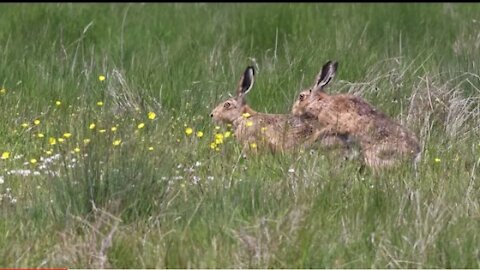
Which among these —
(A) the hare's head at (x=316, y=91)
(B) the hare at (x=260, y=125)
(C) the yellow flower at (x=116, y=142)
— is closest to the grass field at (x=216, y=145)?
(C) the yellow flower at (x=116, y=142)

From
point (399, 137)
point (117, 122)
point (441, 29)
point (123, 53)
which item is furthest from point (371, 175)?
point (441, 29)

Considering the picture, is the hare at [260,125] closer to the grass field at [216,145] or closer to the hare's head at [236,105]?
the hare's head at [236,105]

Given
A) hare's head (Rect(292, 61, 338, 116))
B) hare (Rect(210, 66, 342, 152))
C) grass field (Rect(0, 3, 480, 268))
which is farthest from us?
hare's head (Rect(292, 61, 338, 116))

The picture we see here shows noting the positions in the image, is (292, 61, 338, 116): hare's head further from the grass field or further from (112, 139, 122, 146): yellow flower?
(112, 139, 122, 146): yellow flower

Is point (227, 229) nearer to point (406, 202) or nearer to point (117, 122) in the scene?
point (406, 202)

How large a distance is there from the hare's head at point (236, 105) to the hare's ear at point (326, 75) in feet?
1.69

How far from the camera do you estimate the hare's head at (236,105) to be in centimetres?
802

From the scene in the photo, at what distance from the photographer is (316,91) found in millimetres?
7879

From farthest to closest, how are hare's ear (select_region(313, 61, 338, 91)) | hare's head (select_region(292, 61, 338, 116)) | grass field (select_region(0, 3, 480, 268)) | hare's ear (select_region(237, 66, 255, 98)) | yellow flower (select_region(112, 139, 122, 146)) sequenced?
hare's ear (select_region(237, 66, 255, 98)) → hare's ear (select_region(313, 61, 338, 91)) → hare's head (select_region(292, 61, 338, 116)) → yellow flower (select_region(112, 139, 122, 146)) → grass field (select_region(0, 3, 480, 268))

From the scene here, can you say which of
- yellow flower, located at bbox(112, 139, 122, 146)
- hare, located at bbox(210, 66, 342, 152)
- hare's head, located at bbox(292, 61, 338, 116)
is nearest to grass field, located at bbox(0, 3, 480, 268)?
yellow flower, located at bbox(112, 139, 122, 146)

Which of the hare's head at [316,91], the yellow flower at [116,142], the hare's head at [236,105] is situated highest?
the yellow flower at [116,142]

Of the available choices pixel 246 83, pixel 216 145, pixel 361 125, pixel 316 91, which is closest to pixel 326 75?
pixel 316 91

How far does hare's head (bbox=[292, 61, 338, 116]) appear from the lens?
308 inches

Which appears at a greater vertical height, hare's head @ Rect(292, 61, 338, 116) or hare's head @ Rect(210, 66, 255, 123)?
hare's head @ Rect(292, 61, 338, 116)
